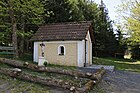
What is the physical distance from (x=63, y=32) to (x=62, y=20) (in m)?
7.18

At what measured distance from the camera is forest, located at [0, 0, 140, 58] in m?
20.3

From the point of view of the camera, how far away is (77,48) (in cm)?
1969

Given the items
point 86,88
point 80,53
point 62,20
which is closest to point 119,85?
point 86,88

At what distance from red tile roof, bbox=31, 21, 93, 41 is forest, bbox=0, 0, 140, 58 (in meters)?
1.16

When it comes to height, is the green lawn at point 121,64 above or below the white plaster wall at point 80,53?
below

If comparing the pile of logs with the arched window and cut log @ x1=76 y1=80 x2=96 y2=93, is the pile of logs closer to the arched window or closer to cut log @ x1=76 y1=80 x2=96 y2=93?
cut log @ x1=76 y1=80 x2=96 y2=93

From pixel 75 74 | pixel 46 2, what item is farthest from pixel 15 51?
pixel 75 74

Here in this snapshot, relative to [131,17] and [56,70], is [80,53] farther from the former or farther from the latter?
[131,17]

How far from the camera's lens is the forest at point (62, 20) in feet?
66.7

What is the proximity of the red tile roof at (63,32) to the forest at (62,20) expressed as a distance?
1158 millimetres

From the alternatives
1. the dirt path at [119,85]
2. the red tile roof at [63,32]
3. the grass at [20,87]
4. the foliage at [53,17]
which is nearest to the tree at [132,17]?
the foliage at [53,17]

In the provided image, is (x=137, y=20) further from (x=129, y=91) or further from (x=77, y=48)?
(x=129, y=91)

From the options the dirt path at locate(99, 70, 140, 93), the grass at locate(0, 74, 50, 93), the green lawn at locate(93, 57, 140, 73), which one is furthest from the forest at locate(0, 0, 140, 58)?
the dirt path at locate(99, 70, 140, 93)

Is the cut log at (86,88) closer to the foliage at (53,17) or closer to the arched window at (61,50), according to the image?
the arched window at (61,50)
